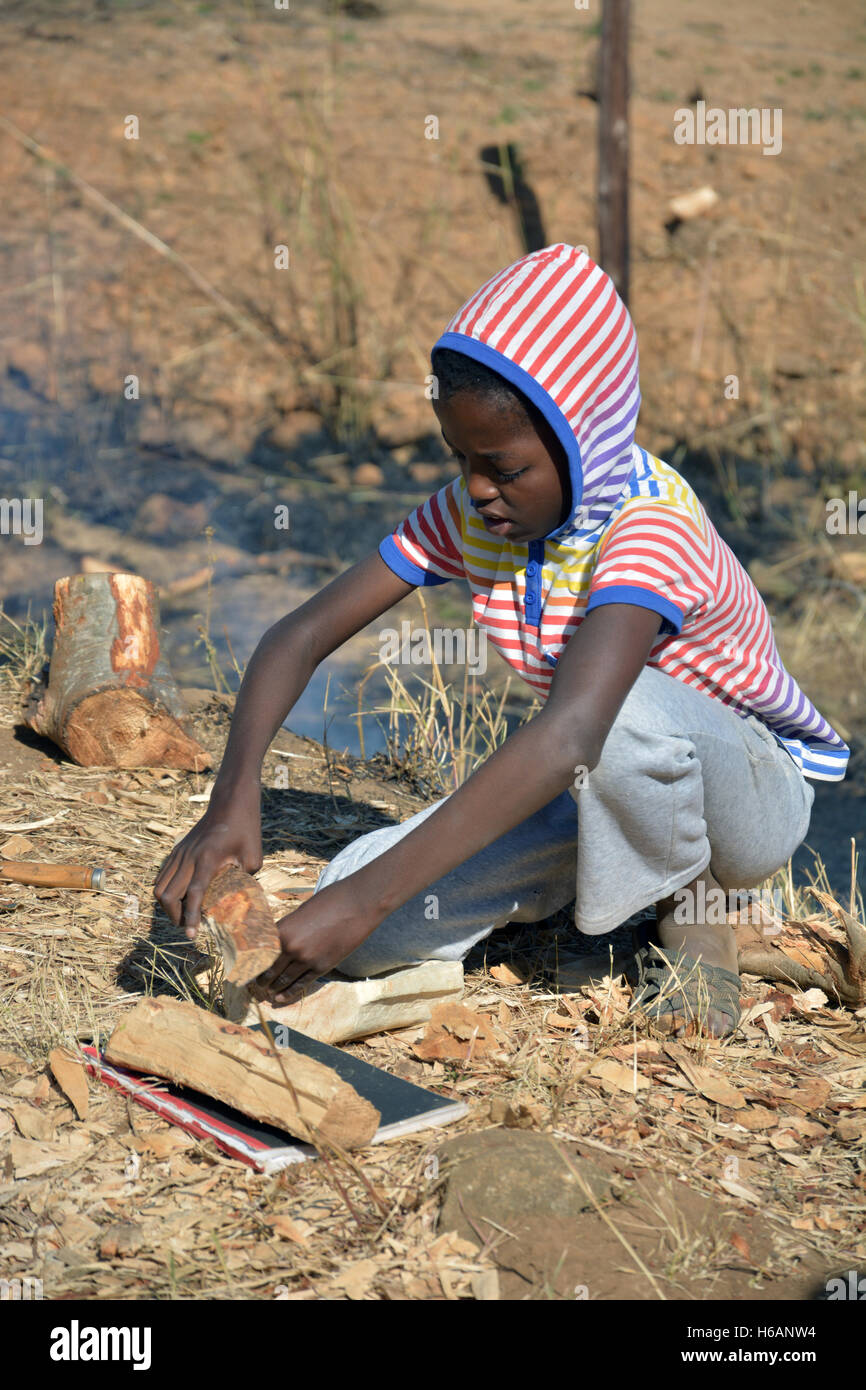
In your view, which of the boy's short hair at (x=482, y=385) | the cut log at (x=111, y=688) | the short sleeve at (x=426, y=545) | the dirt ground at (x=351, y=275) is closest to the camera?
the boy's short hair at (x=482, y=385)

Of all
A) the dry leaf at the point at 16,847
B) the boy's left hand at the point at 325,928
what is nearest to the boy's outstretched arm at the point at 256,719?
the boy's left hand at the point at 325,928

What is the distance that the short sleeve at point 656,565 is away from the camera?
209 cm

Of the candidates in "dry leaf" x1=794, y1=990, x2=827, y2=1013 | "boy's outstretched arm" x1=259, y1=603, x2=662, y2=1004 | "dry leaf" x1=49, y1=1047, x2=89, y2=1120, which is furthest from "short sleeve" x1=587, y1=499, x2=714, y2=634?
"dry leaf" x1=49, y1=1047, x2=89, y2=1120

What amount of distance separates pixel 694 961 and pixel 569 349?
1207 millimetres

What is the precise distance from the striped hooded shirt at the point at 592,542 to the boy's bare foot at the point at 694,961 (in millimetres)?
379

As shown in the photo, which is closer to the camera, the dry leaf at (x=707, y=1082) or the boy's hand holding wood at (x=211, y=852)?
the boy's hand holding wood at (x=211, y=852)

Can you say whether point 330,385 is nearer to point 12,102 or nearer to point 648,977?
point 12,102

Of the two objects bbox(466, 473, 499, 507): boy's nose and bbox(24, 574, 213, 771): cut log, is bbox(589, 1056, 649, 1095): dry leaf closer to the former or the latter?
bbox(466, 473, 499, 507): boy's nose

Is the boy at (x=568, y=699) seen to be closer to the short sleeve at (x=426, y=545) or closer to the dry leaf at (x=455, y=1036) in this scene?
the short sleeve at (x=426, y=545)

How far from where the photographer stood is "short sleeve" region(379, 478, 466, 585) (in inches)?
100.0

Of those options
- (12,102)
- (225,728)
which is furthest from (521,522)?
(12,102)

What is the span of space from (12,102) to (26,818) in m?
7.58

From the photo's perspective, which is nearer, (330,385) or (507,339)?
(507,339)

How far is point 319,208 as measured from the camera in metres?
8.59
